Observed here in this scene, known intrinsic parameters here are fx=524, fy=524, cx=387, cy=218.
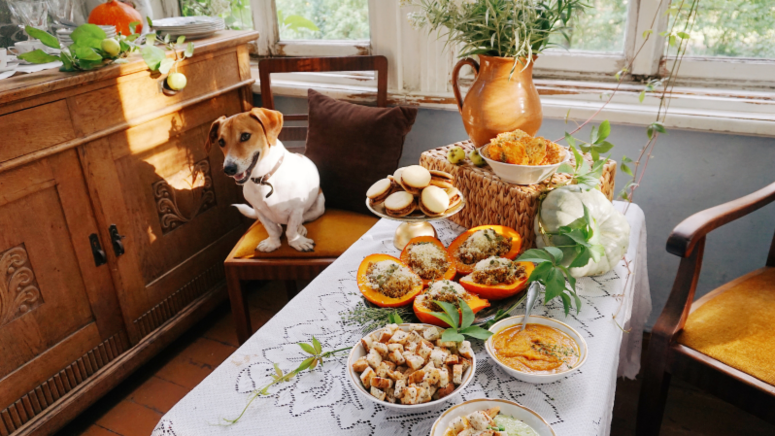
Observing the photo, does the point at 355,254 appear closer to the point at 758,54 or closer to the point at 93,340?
the point at 93,340

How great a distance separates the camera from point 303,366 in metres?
0.89

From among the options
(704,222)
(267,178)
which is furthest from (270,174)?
→ (704,222)

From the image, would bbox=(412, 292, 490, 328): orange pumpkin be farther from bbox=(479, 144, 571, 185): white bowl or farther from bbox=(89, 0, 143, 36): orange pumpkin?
bbox=(89, 0, 143, 36): orange pumpkin

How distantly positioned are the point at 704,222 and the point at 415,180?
25.3 inches

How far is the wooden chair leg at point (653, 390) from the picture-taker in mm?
1231

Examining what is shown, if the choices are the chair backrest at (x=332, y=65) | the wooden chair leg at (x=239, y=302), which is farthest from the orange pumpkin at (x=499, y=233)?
the chair backrest at (x=332, y=65)

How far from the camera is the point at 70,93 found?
1468 millimetres

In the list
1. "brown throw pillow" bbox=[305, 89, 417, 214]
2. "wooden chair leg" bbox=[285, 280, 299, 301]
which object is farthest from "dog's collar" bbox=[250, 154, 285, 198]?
"wooden chair leg" bbox=[285, 280, 299, 301]

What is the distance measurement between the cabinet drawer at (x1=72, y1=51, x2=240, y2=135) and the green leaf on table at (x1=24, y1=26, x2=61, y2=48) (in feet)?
0.55

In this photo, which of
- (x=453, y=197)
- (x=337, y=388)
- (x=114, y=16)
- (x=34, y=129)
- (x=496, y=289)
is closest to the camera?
(x=337, y=388)

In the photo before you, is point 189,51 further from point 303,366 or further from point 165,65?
point 303,366

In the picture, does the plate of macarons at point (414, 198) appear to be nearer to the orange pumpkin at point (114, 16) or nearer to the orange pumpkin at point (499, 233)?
the orange pumpkin at point (499, 233)

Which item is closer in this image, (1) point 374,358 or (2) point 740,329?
(1) point 374,358

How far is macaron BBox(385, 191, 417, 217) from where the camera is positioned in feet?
3.77
